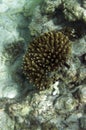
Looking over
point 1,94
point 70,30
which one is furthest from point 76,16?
point 1,94

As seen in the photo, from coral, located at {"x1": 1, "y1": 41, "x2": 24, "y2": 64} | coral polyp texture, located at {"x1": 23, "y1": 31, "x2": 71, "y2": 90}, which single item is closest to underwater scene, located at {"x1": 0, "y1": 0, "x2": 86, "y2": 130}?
coral polyp texture, located at {"x1": 23, "y1": 31, "x2": 71, "y2": 90}

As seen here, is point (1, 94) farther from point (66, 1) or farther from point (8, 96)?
point (66, 1)

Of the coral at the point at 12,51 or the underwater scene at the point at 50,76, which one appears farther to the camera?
the coral at the point at 12,51

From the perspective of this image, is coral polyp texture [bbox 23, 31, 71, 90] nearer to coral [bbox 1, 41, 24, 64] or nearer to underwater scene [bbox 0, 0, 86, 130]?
underwater scene [bbox 0, 0, 86, 130]

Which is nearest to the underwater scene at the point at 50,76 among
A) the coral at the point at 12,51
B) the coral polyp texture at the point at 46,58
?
the coral polyp texture at the point at 46,58

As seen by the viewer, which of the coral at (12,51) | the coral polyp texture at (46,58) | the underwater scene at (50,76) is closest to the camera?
the underwater scene at (50,76)

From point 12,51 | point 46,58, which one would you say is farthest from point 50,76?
point 12,51

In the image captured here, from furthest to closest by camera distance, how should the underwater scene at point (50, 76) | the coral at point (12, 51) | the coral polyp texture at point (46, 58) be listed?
the coral at point (12, 51) → the coral polyp texture at point (46, 58) → the underwater scene at point (50, 76)

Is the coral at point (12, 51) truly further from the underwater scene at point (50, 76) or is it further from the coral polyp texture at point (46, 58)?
the coral polyp texture at point (46, 58)
